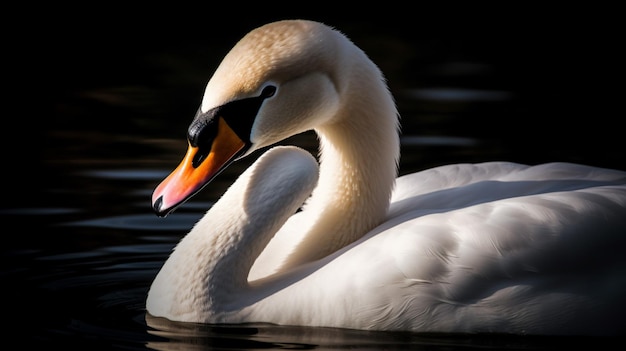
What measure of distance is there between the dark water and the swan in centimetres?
10

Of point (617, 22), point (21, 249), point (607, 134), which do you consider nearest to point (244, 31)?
point (617, 22)

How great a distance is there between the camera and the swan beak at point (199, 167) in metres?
5.43

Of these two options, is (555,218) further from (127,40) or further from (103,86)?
(127,40)

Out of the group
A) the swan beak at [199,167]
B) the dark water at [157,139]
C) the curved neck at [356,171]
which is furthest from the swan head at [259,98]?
the dark water at [157,139]

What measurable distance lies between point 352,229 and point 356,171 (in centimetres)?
25

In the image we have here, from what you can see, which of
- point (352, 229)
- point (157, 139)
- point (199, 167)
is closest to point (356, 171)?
point (352, 229)

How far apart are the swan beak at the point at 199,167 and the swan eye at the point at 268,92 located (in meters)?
0.19

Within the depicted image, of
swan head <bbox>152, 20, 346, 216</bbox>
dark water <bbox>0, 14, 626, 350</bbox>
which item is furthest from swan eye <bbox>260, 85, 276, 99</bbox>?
dark water <bbox>0, 14, 626, 350</bbox>

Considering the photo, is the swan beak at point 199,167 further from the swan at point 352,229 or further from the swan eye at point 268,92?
the swan eye at point 268,92

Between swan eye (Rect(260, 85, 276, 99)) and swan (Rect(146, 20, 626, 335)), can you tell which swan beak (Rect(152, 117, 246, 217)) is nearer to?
swan (Rect(146, 20, 626, 335))

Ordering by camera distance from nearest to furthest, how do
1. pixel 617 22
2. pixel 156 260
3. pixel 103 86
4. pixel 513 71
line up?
1. pixel 156 260
2. pixel 103 86
3. pixel 513 71
4. pixel 617 22

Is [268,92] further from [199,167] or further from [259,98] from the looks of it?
[199,167]

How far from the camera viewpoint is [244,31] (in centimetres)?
1482

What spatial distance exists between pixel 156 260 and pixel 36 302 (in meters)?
0.93
